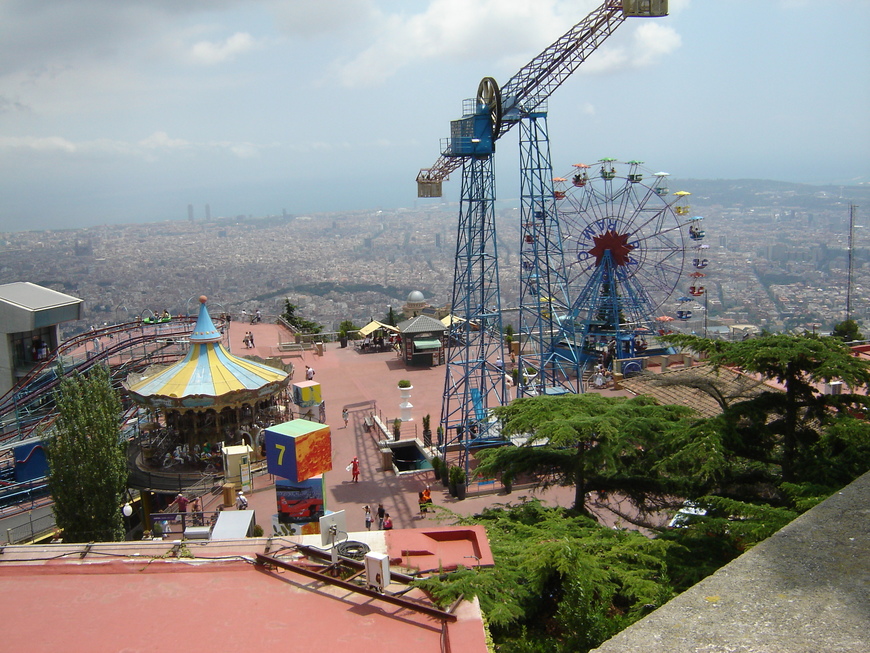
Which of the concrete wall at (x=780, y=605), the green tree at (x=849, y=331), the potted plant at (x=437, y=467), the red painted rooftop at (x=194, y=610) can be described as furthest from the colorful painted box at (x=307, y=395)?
the green tree at (x=849, y=331)

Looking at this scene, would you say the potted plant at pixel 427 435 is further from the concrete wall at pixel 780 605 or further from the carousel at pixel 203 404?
the concrete wall at pixel 780 605

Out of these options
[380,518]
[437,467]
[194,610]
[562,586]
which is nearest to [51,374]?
[437,467]

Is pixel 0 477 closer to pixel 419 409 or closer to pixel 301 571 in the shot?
pixel 419 409

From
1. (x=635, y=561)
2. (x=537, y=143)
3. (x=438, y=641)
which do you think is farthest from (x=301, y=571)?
(x=537, y=143)

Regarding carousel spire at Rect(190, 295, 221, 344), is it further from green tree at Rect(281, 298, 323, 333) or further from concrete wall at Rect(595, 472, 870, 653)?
green tree at Rect(281, 298, 323, 333)

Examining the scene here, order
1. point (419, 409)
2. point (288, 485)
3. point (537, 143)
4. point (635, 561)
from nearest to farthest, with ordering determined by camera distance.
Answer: point (635, 561)
point (288, 485)
point (537, 143)
point (419, 409)
